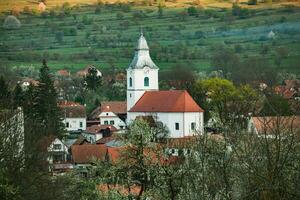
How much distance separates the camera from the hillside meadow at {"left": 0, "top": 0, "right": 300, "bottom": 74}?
119875mm

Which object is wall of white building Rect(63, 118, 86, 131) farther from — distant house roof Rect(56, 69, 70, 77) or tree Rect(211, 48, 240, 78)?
distant house roof Rect(56, 69, 70, 77)

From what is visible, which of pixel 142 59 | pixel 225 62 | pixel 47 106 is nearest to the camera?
pixel 47 106

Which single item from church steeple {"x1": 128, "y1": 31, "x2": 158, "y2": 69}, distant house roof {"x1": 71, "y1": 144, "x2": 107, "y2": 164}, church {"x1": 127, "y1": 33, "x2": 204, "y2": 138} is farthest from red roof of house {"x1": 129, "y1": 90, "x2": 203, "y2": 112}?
distant house roof {"x1": 71, "y1": 144, "x2": 107, "y2": 164}

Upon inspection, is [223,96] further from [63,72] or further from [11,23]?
[11,23]

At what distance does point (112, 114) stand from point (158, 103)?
42.0 feet

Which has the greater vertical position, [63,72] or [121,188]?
[63,72]

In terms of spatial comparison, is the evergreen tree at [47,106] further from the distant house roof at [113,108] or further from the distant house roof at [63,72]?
the distant house roof at [63,72]

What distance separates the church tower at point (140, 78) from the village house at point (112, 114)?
8.23 meters

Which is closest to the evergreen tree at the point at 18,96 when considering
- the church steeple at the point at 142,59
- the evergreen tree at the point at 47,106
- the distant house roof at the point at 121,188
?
the evergreen tree at the point at 47,106

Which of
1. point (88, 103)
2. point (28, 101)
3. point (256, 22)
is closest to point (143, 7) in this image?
point (256, 22)

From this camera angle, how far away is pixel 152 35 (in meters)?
137

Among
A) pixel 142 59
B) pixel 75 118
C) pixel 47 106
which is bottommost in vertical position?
pixel 47 106

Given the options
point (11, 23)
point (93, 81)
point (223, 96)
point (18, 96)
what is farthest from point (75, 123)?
point (11, 23)

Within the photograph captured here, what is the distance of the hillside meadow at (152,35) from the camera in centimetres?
11988
